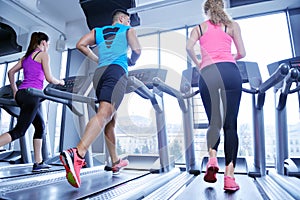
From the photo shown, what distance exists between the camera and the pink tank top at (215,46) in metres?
1.74

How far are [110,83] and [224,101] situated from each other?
837 mm

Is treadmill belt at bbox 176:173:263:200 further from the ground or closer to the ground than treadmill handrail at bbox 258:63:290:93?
closer to the ground

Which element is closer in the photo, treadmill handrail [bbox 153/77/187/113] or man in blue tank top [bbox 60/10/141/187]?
man in blue tank top [bbox 60/10/141/187]

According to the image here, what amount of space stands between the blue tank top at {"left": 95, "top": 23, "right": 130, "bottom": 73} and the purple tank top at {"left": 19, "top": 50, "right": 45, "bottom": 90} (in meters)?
0.92

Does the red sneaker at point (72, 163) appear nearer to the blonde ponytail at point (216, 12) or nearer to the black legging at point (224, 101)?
the black legging at point (224, 101)

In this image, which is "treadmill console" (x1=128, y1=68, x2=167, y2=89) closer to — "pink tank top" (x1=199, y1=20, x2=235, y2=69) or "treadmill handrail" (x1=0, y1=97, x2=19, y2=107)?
"pink tank top" (x1=199, y1=20, x2=235, y2=69)

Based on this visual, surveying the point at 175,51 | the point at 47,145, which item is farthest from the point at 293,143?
the point at 47,145

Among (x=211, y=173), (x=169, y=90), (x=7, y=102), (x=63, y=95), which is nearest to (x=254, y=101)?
(x=169, y=90)

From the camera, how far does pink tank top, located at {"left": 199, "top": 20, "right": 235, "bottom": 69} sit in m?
1.74

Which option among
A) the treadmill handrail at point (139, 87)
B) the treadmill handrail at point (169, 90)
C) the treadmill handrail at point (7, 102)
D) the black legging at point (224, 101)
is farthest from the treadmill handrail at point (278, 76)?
the treadmill handrail at point (7, 102)

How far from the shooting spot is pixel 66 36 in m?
5.23

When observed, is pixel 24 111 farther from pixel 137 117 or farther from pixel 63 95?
pixel 137 117

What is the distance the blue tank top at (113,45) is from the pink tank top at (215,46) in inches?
24.3

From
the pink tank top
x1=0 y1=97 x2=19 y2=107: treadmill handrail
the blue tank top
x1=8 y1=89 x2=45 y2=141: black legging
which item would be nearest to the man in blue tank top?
the blue tank top
